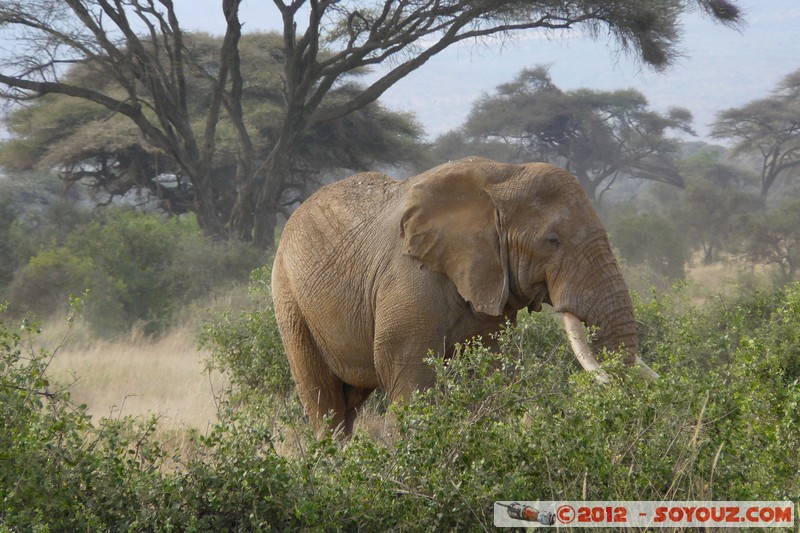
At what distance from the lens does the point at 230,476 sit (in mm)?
3969

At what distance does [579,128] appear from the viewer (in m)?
34.8

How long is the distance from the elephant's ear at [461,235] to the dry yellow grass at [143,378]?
91.6 inches

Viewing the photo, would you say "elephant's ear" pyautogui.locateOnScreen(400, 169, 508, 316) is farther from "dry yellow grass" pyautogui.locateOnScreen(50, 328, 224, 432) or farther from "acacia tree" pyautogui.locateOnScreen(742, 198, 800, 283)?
"acacia tree" pyautogui.locateOnScreen(742, 198, 800, 283)

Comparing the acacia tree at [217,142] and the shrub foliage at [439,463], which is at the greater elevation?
the shrub foliage at [439,463]

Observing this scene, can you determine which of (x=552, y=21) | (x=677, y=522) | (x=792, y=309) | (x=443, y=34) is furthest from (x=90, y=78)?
(x=677, y=522)

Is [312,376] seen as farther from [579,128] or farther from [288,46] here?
[579,128]

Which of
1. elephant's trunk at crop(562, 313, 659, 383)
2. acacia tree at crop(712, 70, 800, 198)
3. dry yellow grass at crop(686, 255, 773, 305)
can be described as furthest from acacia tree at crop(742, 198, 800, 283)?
elephant's trunk at crop(562, 313, 659, 383)

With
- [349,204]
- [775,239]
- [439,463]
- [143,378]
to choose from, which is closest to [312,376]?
[349,204]

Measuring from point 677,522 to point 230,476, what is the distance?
Answer: 1626 mm

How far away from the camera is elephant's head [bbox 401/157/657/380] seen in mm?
5250

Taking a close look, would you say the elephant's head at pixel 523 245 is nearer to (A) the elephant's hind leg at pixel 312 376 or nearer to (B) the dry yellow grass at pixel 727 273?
(A) the elephant's hind leg at pixel 312 376

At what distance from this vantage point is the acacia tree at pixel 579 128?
3453cm

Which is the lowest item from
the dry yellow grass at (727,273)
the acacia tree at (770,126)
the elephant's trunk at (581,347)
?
the dry yellow grass at (727,273)

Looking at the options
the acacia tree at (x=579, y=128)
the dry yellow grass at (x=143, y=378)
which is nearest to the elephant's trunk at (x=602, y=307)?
the dry yellow grass at (x=143, y=378)
